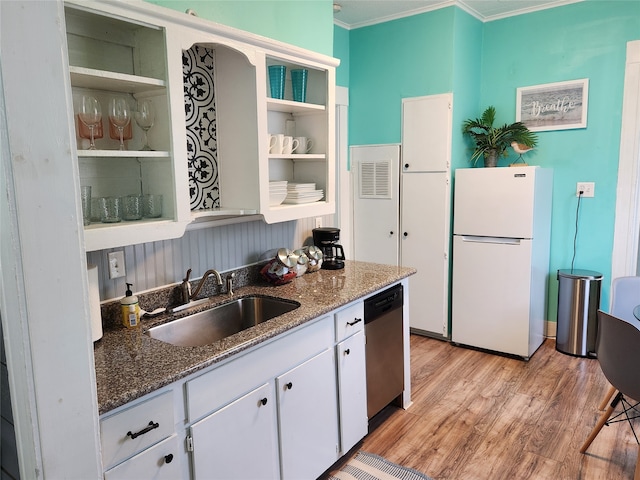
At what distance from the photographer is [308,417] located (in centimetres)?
202

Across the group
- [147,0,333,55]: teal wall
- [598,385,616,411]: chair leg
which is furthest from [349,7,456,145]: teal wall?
[598,385,616,411]: chair leg

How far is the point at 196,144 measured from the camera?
220cm

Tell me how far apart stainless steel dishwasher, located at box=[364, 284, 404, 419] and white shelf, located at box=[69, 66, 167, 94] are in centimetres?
143

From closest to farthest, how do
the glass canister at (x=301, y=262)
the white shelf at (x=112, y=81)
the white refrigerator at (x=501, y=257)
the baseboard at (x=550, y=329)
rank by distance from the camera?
the white shelf at (x=112, y=81), the glass canister at (x=301, y=262), the white refrigerator at (x=501, y=257), the baseboard at (x=550, y=329)

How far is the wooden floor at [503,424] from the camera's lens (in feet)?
7.52

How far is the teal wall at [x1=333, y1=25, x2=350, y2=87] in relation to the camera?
395cm

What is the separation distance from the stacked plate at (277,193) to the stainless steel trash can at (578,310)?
7.87 feet

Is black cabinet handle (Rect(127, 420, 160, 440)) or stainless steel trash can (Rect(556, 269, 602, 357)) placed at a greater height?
black cabinet handle (Rect(127, 420, 160, 440))

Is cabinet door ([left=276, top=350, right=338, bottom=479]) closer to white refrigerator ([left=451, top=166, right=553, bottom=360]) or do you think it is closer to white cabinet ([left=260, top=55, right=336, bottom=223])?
white cabinet ([left=260, top=55, right=336, bottom=223])

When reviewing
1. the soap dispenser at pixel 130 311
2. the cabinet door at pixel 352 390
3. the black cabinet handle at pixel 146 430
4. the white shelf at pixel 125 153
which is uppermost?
the white shelf at pixel 125 153

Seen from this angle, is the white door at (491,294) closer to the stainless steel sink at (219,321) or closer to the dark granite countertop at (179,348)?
the dark granite countertop at (179,348)

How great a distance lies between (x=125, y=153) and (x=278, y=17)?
130 centimetres

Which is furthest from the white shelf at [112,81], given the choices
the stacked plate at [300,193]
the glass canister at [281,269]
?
the glass canister at [281,269]

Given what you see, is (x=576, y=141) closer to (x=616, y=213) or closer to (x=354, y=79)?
(x=616, y=213)
